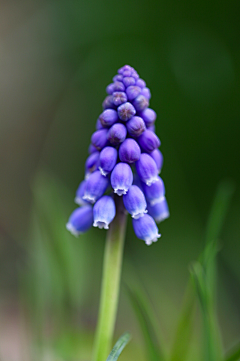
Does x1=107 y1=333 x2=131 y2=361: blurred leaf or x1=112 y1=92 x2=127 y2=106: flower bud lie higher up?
x1=112 y1=92 x2=127 y2=106: flower bud

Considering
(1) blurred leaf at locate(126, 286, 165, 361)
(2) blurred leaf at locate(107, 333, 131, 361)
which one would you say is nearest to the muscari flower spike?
(1) blurred leaf at locate(126, 286, 165, 361)

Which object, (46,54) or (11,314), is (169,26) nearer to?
(46,54)

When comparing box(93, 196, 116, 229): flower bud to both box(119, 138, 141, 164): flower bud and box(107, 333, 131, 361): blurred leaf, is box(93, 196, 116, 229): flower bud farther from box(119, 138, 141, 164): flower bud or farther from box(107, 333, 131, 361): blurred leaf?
box(107, 333, 131, 361): blurred leaf

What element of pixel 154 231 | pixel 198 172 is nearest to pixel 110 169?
pixel 154 231

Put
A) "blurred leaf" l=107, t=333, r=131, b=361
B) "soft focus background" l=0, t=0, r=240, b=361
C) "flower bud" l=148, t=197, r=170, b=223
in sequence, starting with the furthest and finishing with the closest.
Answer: "soft focus background" l=0, t=0, r=240, b=361 → "flower bud" l=148, t=197, r=170, b=223 → "blurred leaf" l=107, t=333, r=131, b=361

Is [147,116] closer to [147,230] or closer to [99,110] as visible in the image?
[147,230]

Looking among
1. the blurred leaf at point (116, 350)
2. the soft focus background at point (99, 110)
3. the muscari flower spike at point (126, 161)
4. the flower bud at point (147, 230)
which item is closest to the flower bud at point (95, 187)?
the muscari flower spike at point (126, 161)
